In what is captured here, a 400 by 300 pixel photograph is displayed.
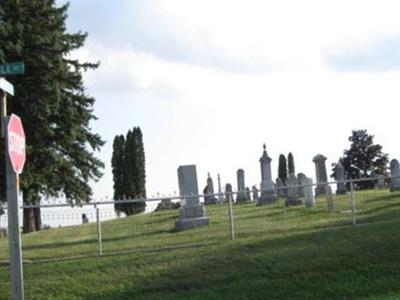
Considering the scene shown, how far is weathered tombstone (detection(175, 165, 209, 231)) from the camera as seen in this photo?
19375 mm

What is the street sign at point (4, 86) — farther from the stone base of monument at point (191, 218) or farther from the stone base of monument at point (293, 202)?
the stone base of monument at point (293, 202)

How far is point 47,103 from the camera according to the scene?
30766mm

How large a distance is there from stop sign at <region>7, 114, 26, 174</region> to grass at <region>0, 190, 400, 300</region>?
4.17 metres

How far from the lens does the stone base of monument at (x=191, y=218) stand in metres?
19.3

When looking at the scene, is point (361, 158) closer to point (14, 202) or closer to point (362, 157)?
point (362, 157)

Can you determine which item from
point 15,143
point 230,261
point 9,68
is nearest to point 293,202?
point 230,261

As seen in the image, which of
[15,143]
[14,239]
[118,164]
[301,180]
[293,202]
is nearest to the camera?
[15,143]

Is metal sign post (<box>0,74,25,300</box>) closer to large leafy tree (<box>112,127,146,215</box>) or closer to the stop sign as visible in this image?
the stop sign

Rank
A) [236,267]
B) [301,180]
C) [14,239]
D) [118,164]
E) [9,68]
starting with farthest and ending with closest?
[118,164] → [301,180] → [236,267] → [9,68] → [14,239]

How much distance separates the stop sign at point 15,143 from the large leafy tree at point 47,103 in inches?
842

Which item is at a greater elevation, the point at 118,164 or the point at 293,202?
the point at 118,164

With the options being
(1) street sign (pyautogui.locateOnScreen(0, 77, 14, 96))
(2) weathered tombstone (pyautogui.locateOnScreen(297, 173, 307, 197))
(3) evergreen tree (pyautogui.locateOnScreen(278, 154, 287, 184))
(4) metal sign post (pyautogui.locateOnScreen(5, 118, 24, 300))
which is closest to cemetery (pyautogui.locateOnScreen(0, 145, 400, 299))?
(4) metal sign post (pyautogui.locateOnScreen(5, 118, 24, 300))

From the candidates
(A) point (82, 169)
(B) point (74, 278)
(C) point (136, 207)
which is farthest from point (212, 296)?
(A) point (82, 169)

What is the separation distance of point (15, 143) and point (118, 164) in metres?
45.9
